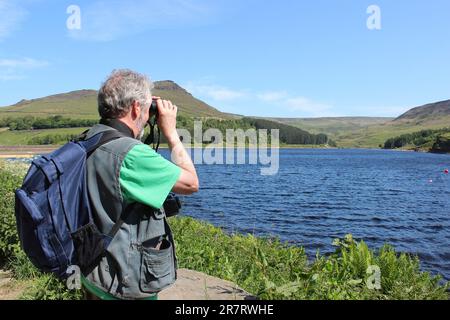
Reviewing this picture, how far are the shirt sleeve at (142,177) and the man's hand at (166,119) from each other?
0.43 m

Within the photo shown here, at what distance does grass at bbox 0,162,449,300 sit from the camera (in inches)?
219

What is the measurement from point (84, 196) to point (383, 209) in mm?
36134

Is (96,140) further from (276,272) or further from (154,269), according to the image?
(276,272)

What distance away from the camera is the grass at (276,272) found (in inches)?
219

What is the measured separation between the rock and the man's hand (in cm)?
240

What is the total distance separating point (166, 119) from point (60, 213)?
1.15 m

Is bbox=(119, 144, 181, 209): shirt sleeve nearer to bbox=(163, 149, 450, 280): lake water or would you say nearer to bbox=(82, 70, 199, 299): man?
bbox=(82, 70, 199, 299): man

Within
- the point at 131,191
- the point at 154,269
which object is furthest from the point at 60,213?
the point at 154,269

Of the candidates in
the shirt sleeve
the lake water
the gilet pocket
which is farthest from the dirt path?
the lake water

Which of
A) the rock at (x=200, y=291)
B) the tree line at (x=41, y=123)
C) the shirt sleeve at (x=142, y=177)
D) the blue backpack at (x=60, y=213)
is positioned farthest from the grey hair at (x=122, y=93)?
the tree line at (x=41, y=123)
